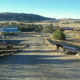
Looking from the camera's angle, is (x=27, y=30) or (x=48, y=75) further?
(x=27, y=30)

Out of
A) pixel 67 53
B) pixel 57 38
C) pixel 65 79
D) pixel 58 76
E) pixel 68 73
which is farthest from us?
pixel 57 38

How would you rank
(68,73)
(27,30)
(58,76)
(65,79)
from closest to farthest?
(65,79), (58,76), (68,73), (27,30)

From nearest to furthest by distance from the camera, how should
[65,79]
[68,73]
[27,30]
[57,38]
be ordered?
1. [65,79]
2. [68,73]
3. [57,38]
4. [27,30]

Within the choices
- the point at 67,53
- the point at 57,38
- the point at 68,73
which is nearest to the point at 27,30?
the point at 57,38

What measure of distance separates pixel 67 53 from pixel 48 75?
41.4ft

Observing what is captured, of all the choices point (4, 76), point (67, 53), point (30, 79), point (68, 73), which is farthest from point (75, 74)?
point (67, 53)

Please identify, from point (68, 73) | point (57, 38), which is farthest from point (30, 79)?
point (57, 38)

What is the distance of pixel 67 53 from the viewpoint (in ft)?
82.3

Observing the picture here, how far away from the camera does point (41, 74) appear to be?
13055 millimetres

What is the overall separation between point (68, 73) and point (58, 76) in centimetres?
107

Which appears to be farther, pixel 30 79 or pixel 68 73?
pixel 68 73

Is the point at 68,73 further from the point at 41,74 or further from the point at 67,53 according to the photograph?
the point at 67,53

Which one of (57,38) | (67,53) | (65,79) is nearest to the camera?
(65,79)

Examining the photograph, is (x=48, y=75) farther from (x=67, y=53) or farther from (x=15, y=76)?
(x=67, y=53)
